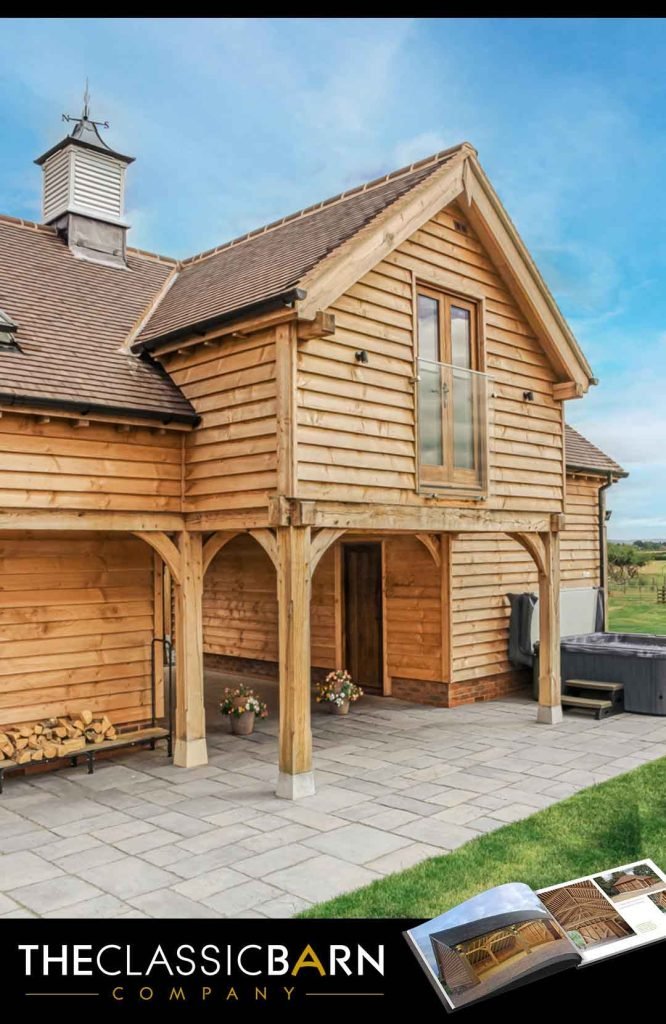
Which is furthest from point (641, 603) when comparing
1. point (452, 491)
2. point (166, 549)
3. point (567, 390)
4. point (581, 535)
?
point (166, 549)

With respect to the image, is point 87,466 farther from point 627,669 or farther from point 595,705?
point 627,669

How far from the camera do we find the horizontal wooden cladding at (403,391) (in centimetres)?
759

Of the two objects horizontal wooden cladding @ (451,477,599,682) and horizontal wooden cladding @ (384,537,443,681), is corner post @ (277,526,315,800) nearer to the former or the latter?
horizontal wooden cladding @ (384,537,443,681)

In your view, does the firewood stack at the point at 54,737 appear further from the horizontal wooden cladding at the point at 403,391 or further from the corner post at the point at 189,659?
the horizontal wooden cladding at the point at 403,391

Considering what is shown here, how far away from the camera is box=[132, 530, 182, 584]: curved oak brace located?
8.20 meters

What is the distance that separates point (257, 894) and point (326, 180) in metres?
10.4

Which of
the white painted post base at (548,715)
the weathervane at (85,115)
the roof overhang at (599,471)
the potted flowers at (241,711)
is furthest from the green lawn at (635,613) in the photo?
the weathervane at (85,115)

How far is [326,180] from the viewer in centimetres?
1245

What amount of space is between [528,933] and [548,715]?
262 inches

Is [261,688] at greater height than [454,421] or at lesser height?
lesser

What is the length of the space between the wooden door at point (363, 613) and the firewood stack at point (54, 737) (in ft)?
15.0

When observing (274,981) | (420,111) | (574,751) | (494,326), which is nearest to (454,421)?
(494,326)

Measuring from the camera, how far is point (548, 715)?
403 inches

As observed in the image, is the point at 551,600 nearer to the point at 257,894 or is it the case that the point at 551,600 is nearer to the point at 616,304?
the point at 257,894
